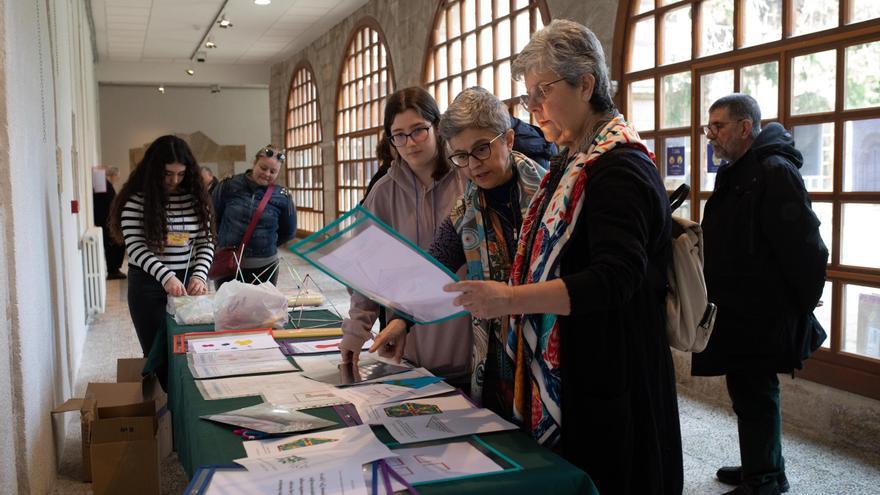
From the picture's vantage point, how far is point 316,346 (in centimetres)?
246

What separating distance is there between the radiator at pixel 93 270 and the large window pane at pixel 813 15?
5938mm

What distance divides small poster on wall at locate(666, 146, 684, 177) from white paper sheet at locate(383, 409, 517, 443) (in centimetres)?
338

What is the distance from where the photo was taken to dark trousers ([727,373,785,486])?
114 inches

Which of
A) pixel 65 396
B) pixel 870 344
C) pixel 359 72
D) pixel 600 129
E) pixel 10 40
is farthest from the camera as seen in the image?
pixel 359 72

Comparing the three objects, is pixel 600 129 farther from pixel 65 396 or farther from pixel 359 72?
pixel 359 72

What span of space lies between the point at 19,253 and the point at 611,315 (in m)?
1.89

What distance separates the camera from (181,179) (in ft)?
11.8

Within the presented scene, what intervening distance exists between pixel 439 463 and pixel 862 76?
3082mm

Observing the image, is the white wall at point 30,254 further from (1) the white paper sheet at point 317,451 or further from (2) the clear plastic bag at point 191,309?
(1) the white paper sheet at point 317,451

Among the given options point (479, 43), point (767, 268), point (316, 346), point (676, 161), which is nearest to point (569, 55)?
point (316, 346)

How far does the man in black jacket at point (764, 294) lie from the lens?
113 inches

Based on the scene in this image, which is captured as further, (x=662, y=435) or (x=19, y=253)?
(x=19, y=253)

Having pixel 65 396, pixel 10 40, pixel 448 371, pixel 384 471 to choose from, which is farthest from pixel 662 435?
pixel 65 396

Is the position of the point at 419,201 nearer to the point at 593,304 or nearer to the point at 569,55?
the point at 569,55
